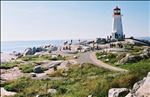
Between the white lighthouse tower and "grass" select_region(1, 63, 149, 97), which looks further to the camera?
the white lighthouse tower

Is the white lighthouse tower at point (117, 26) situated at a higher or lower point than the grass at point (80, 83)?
higher

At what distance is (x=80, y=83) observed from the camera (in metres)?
24.7

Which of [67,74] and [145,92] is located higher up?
[145,92]

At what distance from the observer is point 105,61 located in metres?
38.6

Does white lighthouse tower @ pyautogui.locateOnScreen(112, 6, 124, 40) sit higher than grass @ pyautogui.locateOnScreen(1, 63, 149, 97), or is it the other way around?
white lighthouse tower @ pyautogui.locateOnScreen(112, 6, 124, 40)

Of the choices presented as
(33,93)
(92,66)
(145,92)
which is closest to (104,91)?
(145,92)

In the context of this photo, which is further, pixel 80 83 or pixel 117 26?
pixel 117 26

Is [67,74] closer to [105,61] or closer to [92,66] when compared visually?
[92,66]

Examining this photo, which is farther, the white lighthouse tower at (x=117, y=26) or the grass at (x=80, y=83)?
the white lighthouse tower at (x=117, y=26)

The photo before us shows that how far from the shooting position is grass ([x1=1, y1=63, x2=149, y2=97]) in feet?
54.1

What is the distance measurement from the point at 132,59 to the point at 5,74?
21833 millimetres

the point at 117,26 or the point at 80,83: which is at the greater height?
the point at 117,26

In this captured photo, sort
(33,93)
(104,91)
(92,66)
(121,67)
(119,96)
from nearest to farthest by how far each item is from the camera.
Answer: (119,96) < (104,91) < (33,93) < (121,67) < (92,66)

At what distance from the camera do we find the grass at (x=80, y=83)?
16477mm
